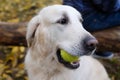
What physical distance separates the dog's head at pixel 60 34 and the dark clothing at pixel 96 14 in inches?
25.3

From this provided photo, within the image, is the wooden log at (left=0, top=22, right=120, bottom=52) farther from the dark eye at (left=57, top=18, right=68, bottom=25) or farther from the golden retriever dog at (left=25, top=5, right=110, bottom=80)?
the dark eye at (left=57, top=18, right=68, bottom=25)

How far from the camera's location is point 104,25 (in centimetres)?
441

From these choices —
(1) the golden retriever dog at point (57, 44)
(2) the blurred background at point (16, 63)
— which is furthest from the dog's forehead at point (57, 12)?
(2) the blurred background at point (16, 63)

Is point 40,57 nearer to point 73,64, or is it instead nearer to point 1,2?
point 73,64

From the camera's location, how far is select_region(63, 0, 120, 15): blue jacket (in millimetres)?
4254

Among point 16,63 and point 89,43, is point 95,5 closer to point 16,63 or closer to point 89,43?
point 89,43

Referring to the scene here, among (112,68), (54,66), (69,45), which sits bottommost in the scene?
(112,68)

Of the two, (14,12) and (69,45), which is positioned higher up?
(69,45)

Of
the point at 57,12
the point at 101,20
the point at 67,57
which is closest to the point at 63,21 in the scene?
the point at 57,12

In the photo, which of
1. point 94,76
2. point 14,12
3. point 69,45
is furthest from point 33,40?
point 14,12

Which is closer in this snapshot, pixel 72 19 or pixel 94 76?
pixel 72 19

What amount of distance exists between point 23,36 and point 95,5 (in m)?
0.90

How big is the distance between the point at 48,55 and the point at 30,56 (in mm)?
240

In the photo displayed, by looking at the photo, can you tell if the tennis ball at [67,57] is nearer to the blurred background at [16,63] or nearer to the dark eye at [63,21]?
the dark eye at [63,21]
